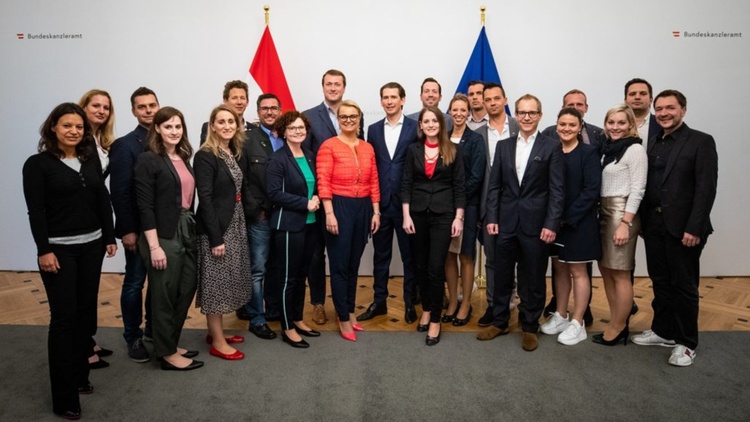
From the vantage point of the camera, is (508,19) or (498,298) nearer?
(498,298)

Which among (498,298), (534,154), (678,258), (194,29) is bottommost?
(498,298)

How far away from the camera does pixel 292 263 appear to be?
10.2ft

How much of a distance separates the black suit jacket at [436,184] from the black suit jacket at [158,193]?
1.43 m

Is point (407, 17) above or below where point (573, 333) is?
above

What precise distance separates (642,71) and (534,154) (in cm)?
247

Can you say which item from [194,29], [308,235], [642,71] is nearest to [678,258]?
[308,235]

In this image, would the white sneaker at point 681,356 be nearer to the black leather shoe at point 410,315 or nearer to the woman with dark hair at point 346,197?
the black leather shoe at point 410,315

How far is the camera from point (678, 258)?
2889 millimetres

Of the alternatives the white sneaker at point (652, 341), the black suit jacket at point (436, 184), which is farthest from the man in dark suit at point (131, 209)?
the white sneaker at point (652, 341)

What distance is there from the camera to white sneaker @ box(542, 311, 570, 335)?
11.0 feet

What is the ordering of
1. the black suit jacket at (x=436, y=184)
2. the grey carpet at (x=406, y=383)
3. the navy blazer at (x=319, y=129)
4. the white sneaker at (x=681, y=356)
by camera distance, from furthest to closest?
the navy blazer at (x=319, y=129) → the black suit jacket at (x=436, y=184) → the white sneaker at (x=681, y=356) → the grey carpet at (x=406, y=383)

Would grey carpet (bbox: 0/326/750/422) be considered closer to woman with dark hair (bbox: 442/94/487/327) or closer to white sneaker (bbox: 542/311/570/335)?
white sneaker (bbox: 542/311/570/335)

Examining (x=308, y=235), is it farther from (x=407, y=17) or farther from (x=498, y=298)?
(x=407, y=17)

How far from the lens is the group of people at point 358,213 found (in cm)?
256
